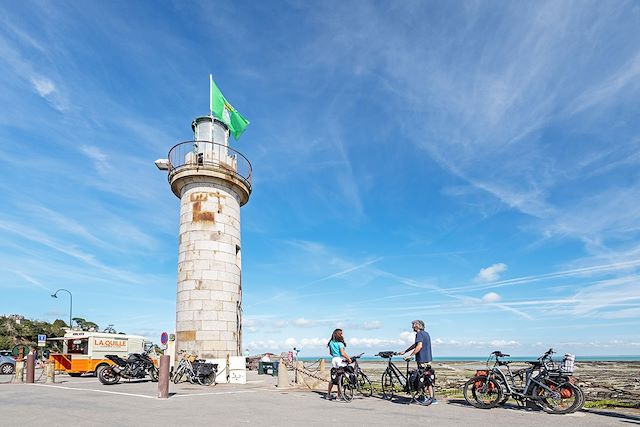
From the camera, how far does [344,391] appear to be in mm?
11289

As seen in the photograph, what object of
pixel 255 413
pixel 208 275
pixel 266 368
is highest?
pixel 208 275

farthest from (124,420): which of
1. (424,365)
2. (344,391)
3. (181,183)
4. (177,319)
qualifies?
(181,183)

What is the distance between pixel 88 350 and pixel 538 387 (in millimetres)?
20941

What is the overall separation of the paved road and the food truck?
394 inches

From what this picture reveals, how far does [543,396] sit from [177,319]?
1426 cm

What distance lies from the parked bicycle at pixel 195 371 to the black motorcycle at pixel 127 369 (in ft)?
6.14

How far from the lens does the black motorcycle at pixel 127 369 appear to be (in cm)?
1683

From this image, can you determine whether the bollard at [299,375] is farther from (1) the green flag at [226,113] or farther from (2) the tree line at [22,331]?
(2) the tree line at [22,331]

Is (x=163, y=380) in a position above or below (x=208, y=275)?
below

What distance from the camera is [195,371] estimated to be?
1625 centimetres

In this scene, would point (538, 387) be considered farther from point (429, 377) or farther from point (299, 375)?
point (299, 375)

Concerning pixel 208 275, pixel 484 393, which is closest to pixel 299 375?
pixel 208 275

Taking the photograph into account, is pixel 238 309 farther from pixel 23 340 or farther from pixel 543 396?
pixel 23 340

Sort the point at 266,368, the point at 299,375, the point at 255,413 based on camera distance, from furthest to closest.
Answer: the point at 266,368 → the point at 299,375 → the point at 255,413
